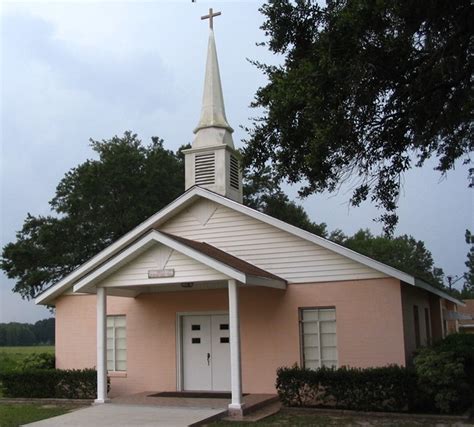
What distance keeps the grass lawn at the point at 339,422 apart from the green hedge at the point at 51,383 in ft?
17.2

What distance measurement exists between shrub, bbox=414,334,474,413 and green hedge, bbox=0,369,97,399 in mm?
8482

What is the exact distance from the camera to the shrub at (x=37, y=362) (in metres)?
18.7

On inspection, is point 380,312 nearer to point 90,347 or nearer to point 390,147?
point 390,147

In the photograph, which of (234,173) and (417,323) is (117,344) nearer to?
(234,173)

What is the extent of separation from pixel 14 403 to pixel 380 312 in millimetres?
9941

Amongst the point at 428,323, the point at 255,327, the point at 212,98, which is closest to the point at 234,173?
the point at 212,98

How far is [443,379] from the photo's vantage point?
511 inches

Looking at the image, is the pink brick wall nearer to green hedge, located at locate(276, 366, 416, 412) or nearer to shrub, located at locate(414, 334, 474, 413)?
green hedge, located at locate(276, 366, 416, 412)

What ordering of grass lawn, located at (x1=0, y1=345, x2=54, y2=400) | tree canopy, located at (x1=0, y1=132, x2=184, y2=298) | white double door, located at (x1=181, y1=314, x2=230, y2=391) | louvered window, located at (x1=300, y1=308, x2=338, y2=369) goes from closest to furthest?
louvered window, located at (x1=300, y1=308, x2=338, y2=369), white double door, located at (x1=181, y1=314, x2=230, y2=391), grass lawn, located at (x1=0, y1=345, x2=54, y2=400), tree canopy, located at (x1=0, y1=132, x2=184, y2=298)

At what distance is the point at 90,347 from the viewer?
1861cm

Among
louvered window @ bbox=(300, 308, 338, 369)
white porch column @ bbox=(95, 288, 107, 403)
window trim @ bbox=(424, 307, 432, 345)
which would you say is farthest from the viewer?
window trim @ bbox=(424, 307, 432, 345)

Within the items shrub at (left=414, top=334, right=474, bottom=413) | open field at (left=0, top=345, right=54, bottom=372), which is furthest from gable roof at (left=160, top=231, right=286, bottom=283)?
open field at (left=0, top=345, right=54, bottom=372)

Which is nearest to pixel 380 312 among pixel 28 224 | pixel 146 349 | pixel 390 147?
pixel 390 147

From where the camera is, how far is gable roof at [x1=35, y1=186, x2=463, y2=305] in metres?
15.5
